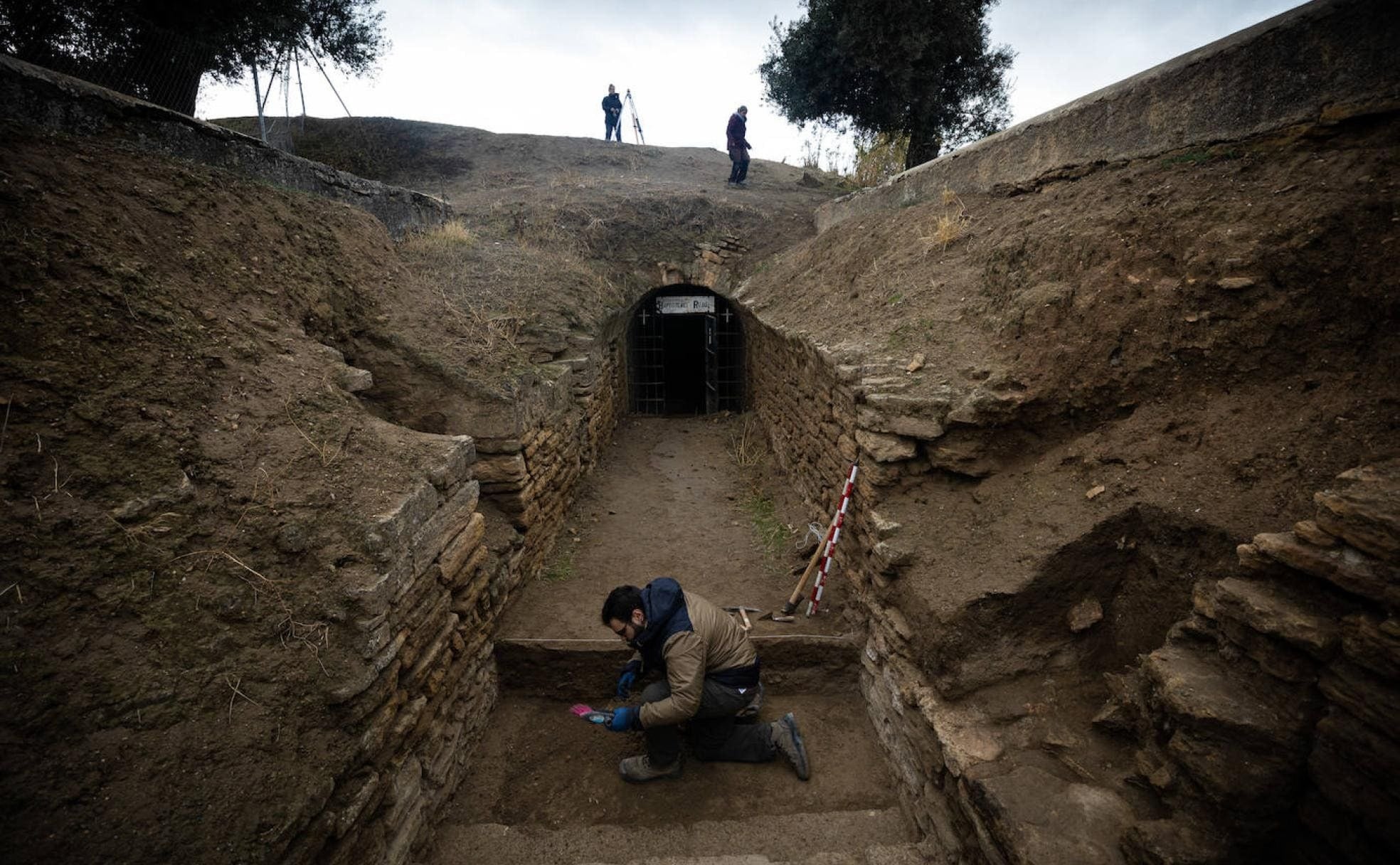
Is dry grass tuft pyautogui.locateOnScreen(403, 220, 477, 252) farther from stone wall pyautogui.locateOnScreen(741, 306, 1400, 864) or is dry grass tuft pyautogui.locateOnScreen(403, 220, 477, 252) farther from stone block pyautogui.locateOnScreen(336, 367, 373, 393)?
stone wall pyautogui.locateOnScreen(741, 306, 1400, 864)

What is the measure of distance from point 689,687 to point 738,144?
13.0 metres

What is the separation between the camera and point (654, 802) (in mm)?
3377

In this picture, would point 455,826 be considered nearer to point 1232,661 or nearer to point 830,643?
point 830,643

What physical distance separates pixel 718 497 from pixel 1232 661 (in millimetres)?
5128

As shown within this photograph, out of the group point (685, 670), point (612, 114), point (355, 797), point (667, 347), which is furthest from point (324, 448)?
point (612, 114)

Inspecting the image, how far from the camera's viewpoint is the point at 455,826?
320cm

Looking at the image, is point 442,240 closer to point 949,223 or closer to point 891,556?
point 949,223

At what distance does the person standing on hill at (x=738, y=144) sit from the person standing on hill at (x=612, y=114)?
558 centimetres

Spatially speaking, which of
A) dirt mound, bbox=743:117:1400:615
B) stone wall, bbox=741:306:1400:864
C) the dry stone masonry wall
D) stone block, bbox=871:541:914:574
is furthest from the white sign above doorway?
stone wall, bbox=741:306:1400:864

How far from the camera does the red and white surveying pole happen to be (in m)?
4.35

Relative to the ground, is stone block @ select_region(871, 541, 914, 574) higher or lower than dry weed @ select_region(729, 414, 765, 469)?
higher

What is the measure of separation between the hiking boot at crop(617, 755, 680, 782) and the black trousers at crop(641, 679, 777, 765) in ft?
0.11

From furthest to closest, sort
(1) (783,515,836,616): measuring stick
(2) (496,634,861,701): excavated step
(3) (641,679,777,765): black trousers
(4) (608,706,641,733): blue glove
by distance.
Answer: (1) (783,515,836,616): measuring stick → (2) (496,634,861,701): excavated step → (3) (641,679,777,765): black trousers → (4) (608,706,641,733): blue glove

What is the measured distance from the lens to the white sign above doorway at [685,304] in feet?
34.7
